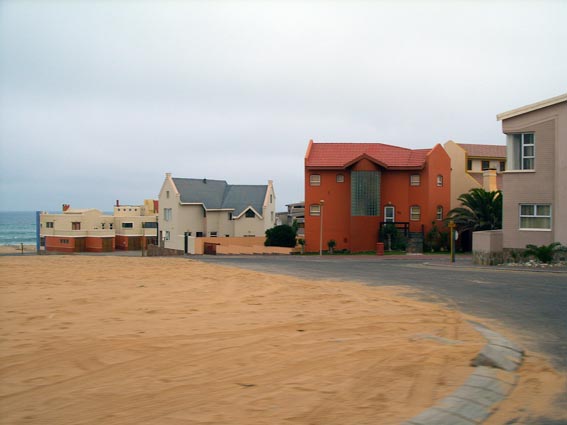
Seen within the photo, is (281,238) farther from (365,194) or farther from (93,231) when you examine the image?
(93,231)

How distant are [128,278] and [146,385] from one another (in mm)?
12289

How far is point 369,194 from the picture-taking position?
47.2 metres

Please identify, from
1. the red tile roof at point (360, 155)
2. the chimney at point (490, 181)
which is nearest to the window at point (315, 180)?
the red tile roof at point (360, 155)

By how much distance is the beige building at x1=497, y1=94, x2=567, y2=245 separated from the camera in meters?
28.5

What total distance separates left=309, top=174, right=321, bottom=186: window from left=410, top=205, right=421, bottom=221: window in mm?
8628

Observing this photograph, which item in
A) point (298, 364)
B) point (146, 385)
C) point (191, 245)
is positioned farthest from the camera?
point (191, 245)

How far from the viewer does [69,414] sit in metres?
6.09

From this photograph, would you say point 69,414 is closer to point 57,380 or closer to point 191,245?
point 57,380

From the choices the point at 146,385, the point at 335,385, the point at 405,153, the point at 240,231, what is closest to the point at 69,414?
the point at 146,385

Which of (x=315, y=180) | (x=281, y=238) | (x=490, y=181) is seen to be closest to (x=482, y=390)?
(x=315, y=180)

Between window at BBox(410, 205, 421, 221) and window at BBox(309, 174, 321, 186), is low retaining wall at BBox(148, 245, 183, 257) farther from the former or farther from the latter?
window at BBox(410, 205, 421, 221)

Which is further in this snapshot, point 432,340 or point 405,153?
point 405,153

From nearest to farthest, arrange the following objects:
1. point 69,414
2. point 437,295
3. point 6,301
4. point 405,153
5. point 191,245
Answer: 1. point 69,414
2. point 6,301
3. point 437,295
4. point 405,153
5. point 191,245

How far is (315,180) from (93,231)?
4761cm
